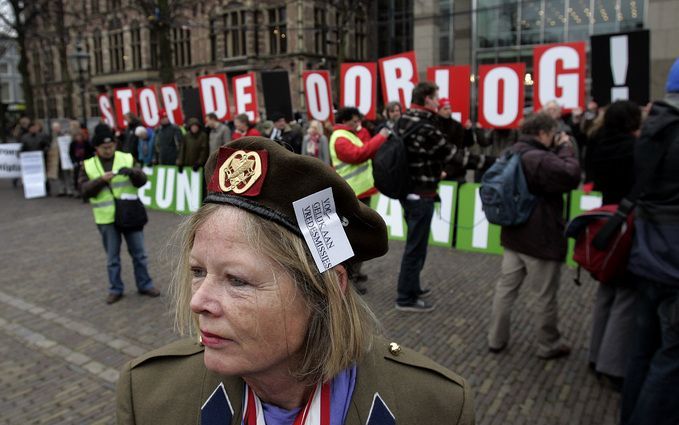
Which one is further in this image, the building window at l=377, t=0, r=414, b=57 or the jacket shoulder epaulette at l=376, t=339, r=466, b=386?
the building window at l=377, t=0, r=414, b=57

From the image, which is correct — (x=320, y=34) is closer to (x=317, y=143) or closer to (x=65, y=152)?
(x=65, y=152)

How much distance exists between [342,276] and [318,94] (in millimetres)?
8875

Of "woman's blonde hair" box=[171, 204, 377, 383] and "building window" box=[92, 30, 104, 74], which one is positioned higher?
"building window" box=[92, 30, 104, 74]

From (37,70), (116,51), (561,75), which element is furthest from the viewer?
(37,70)

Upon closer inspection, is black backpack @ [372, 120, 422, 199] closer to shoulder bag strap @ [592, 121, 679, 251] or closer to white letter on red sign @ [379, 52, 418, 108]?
shoulder bag strap @ [592, 121, 679, 251]

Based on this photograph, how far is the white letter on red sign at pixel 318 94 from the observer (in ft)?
31.7

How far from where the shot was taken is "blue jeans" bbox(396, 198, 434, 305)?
5.00 meters

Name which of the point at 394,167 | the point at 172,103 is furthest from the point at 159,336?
the point at 172,103

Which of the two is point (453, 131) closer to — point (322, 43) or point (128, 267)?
point (128, 267)

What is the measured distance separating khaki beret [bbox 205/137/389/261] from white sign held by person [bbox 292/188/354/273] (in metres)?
0.02

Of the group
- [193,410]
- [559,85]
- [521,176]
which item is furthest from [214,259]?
[559,85]

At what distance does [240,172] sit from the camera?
1204 millimetres

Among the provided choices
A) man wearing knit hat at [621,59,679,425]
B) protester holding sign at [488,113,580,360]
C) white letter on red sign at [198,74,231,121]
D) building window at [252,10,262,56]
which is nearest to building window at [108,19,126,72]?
building window at [252,10,262,56]

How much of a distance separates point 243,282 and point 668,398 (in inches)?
105
